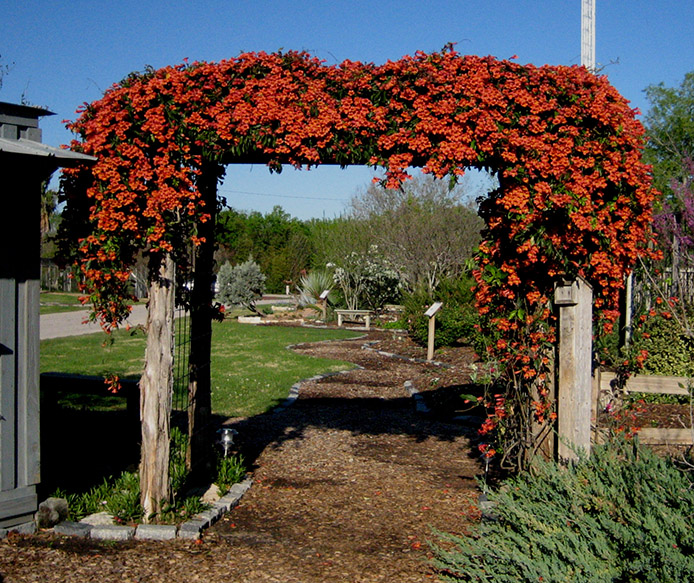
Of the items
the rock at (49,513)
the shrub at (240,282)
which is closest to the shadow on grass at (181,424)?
the rock at (49,513)

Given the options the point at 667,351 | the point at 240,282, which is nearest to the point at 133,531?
the point at 667,351

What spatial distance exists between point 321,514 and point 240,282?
2004 centimetres

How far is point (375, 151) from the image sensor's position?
15.8 ft

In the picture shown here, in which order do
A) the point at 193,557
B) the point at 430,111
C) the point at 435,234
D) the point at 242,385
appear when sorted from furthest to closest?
the point at 435,234, the point at 242,385, the point at 430,111, the point at 193,557

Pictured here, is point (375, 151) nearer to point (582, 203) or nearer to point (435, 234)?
point (582, 203)

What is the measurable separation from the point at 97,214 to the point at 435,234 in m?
18.0

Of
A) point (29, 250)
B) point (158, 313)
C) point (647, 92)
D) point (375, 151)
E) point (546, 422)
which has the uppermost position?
point (647, 92)

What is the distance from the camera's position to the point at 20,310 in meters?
4.68

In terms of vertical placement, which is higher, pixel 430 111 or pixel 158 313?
pixel 430 111

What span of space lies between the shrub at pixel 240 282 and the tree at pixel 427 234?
450 cm

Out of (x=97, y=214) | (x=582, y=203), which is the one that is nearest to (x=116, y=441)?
(x=97, y=214)

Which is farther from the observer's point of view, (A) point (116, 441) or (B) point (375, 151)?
(A) point (116, 441)

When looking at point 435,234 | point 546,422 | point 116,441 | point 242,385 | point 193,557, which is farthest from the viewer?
point 435,234

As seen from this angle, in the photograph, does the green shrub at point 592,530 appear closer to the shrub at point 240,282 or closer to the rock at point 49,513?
the rock at point 49,513
